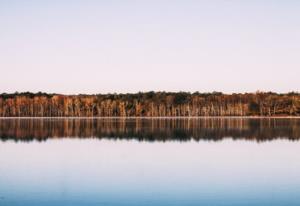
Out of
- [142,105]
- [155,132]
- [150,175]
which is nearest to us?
[150,175]

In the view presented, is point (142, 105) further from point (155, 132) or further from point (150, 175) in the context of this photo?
point (150, 175)

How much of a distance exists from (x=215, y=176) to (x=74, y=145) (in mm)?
16295

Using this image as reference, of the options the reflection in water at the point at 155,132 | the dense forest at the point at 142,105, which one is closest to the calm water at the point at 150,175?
the reflection in water at the point at 155,132

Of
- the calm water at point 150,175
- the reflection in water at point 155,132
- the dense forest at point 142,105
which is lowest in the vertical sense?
the calm water at point 150,175

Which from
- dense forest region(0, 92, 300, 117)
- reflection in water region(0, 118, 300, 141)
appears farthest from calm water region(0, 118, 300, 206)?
dense forest region(0, 92, 300, 117)

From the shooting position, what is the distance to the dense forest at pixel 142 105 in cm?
13075

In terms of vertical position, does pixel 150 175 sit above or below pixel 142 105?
below

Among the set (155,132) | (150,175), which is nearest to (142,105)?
(155,132)

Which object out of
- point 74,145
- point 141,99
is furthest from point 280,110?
point 74,145

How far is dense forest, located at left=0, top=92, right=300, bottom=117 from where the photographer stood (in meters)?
131

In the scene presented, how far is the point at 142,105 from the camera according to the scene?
135125 mm

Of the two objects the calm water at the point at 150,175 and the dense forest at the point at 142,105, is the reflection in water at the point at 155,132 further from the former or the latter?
the dense forest at the point at 142,105

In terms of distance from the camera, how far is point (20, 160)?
2395cm

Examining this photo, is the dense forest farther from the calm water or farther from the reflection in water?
the calm water
